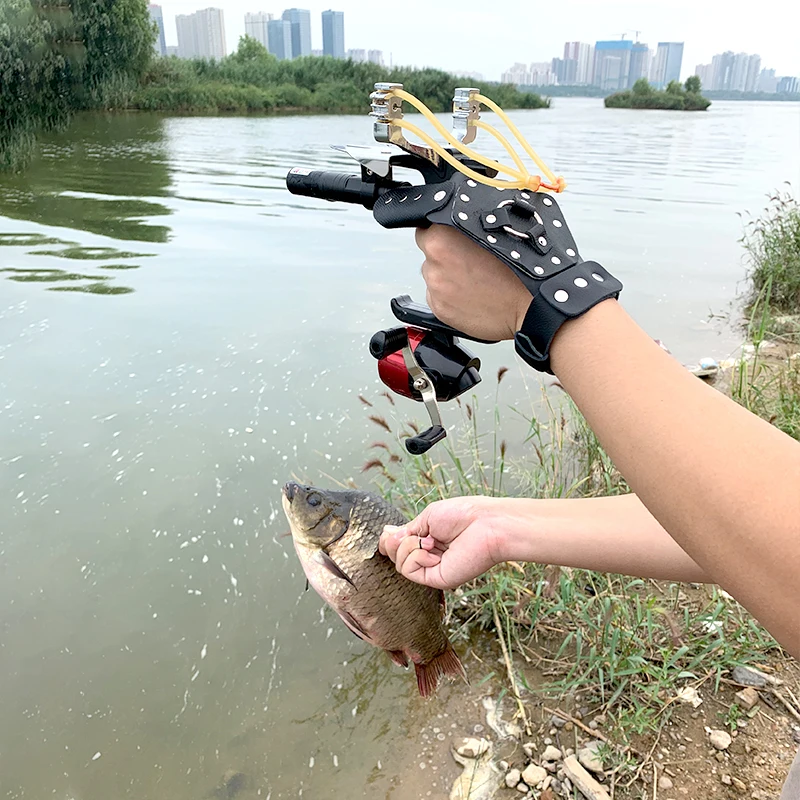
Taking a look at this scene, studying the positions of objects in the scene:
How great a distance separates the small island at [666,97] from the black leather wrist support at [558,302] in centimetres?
6810

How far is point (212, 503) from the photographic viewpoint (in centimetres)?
463

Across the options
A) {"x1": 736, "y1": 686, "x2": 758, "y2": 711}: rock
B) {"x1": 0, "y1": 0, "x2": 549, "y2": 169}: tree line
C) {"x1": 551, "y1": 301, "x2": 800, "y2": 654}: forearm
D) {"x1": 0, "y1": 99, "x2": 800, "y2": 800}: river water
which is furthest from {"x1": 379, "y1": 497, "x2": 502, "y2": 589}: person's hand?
{"x1": 0, "y1": 0, "x2": 549, "y2": 169}: tree line

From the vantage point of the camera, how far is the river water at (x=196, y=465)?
3.07m

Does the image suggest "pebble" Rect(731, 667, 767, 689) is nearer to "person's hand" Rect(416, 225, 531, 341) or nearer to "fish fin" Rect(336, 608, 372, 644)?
"fish fin" Rect(336, 608, 372, 644)

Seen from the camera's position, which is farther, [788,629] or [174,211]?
[174,211]

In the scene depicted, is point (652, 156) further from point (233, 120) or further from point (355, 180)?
point (355, 180)

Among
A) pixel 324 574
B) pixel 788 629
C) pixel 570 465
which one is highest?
pixel 788 629

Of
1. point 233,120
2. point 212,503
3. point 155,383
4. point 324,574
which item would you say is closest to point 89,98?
point 233,120

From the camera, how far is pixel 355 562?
2.07 m

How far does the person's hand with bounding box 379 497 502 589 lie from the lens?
5.72 feet

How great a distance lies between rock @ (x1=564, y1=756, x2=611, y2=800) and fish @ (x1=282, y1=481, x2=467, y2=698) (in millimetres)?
907

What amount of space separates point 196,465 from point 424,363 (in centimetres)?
372

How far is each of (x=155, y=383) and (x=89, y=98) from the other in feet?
69.7

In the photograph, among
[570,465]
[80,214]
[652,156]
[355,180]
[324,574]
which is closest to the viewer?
[355,180]
